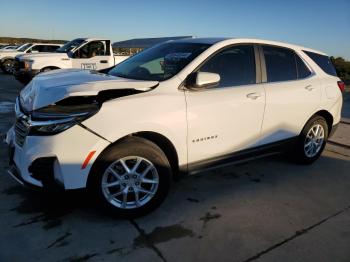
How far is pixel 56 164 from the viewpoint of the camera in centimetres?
283

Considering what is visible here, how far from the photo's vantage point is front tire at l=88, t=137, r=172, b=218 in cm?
298

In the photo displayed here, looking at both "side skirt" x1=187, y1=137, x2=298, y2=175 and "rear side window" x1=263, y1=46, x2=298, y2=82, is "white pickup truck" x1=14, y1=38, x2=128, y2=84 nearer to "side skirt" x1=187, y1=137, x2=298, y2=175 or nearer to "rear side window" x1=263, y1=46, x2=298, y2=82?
"rear side window" x1=263, y1=46, x2=298, y2=82

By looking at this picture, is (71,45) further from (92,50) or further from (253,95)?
(253,95)

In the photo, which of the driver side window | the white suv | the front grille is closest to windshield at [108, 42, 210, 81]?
the white suv

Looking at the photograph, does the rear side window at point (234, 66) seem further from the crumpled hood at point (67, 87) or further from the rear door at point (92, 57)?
the rear door at point (92, 57)

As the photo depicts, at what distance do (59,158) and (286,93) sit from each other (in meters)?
2.80

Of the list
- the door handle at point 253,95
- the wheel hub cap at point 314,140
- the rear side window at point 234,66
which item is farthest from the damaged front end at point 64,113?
the wheel hub cap at point 314,140

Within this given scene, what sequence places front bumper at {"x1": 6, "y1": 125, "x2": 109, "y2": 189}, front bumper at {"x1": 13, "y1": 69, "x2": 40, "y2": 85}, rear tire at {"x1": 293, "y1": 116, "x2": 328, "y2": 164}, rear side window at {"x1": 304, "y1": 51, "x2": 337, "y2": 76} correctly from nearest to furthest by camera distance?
front bumper at {"x1": 6, "y1": 125, "x2": 109, "y2": 189} → rear tire at {"x1": 293, "y1": 116, "x2": 328, "y2": 164} → rear side window at {"x1": 304, "y1": 51, "x2": 337, "y2": 76} → front bumper at {"x1": 13, "y1": 69, "x2": 40, "y2": 85}

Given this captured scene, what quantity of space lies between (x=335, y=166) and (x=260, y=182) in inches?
58.8

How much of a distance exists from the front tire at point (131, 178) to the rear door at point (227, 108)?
0.41m

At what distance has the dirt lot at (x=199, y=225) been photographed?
2.78 m

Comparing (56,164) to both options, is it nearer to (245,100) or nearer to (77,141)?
(77,141)

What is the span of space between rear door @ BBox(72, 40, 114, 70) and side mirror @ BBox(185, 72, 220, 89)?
29.4 ft

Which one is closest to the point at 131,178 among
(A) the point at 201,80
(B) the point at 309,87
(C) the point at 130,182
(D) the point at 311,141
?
(C) the point at 130,182
